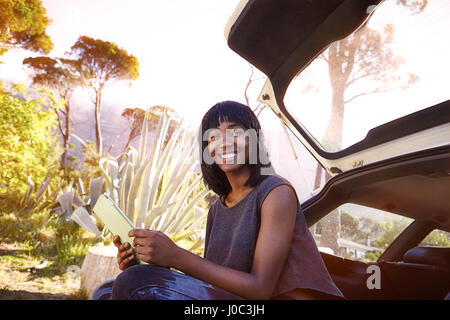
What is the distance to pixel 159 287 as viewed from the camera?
61 centimetres

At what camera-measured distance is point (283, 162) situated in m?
2.67

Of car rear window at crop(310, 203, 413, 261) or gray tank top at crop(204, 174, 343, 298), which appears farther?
A: car rear window at crop(310, 203, 413, 261)

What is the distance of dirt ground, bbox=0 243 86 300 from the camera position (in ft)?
8.50

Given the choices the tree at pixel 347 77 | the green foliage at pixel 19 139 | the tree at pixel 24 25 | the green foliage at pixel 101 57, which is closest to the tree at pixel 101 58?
the green foliage at pixel 101 57

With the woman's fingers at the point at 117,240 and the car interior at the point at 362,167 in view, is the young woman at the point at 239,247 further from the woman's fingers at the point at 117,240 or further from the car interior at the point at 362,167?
the car interior at the point at 362,167

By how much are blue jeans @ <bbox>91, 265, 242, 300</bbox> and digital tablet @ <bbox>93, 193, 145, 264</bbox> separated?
0.23 m

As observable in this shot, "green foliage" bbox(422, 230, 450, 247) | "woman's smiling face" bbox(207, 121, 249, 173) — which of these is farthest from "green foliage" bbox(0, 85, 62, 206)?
"green foliage" bbox(422, 230, 450, 247)

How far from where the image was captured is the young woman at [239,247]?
26.2 inches

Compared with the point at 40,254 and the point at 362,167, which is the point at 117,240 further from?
the point at 40,254

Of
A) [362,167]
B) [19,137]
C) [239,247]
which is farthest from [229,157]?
[19,137]

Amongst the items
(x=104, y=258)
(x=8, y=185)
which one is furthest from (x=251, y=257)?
(x=8, y=185)

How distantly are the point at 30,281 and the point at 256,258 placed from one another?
118 inches

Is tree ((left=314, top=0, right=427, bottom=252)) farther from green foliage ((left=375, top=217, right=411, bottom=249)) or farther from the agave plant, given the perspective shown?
the agave plant
